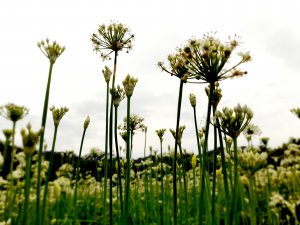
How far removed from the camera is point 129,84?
11.9 ft

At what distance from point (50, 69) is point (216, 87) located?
4.97ft

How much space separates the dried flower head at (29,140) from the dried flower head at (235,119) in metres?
1.55

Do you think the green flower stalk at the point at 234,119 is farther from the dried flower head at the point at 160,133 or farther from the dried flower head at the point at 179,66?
the dried flower head at the point at 160,133

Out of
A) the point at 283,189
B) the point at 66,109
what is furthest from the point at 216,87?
the point at 283,189

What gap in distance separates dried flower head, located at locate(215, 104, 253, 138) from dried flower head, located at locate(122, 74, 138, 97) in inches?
37.2

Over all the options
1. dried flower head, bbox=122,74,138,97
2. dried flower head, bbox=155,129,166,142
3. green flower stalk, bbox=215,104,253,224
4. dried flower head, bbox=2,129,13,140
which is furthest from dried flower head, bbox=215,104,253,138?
dried flower head, bbox=155,129,166,142

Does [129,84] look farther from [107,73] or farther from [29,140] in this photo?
[29,140]

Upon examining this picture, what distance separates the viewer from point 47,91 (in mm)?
2725

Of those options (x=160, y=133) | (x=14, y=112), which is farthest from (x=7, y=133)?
(x=160, y=133)

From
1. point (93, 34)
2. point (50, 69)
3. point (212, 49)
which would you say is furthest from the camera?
point (93, 34)

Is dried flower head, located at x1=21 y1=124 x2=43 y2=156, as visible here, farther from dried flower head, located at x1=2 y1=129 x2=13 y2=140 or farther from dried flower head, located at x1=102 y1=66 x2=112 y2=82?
dried flower head, located at x1=102 y1=66 x2=112 y2=82

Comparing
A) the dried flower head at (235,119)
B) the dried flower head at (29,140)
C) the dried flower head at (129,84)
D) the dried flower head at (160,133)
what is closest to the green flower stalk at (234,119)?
the dried flower head at (235,119)

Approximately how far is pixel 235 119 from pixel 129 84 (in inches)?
43.7

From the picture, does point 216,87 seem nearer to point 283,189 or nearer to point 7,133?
point 7,133
